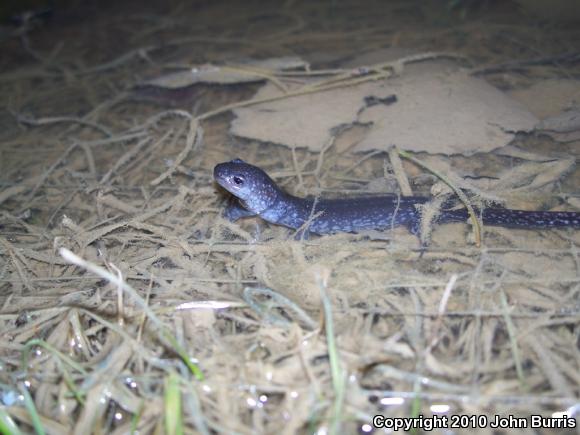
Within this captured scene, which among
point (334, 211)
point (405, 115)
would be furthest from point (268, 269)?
point (405, 115)

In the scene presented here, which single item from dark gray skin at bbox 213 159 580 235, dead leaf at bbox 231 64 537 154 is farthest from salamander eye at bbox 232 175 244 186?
dead leaf at bbox 231 64 537 154

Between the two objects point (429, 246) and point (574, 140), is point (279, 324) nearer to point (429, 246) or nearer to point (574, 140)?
point (429, 246)

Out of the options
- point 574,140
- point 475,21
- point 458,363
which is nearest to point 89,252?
point 458,363

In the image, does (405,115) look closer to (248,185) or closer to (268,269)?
(248,185)

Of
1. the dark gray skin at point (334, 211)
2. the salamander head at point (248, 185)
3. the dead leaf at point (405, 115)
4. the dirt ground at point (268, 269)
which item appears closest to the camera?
the dirt ground at point (268, 269)

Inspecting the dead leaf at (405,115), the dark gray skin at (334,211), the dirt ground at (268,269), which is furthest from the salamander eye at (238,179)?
the dead leaf at (405,115)

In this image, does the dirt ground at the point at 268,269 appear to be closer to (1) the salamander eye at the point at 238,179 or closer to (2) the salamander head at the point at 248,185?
(2) the salamander head at the point at 248,185

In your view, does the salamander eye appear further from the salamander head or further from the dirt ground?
the dirt ground
